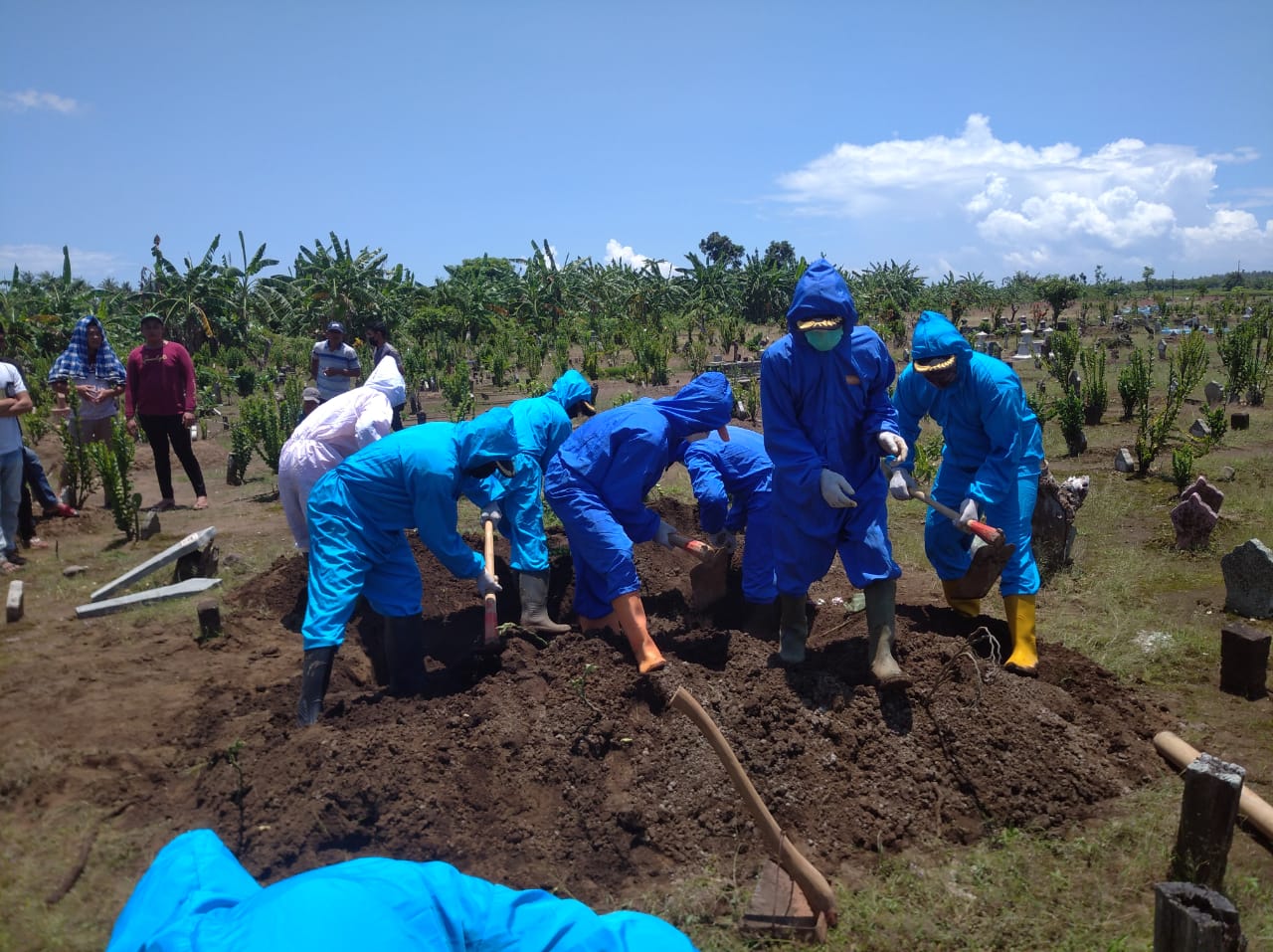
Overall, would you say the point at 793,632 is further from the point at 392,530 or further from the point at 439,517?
the point at 392,530

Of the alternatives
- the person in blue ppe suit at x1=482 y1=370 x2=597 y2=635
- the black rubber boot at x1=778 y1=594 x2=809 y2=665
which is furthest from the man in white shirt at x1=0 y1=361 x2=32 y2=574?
the black rubber boot at x1=778 y1=594 x2=809 y2=665

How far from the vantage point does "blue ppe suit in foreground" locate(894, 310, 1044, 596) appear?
4258 mm

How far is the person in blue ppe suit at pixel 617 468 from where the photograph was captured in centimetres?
450

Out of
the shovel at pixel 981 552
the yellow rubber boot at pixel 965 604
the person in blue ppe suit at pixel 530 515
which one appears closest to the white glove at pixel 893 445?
the shovel at pixel 981 552

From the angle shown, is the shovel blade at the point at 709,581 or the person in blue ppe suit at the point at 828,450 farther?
the shovel blade at the point at 709,581

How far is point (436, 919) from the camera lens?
136 centimetres

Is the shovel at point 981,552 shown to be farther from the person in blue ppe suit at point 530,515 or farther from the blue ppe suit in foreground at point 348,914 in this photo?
the blue ppe suit in foreground at point 348,914

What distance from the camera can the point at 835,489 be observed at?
3.81 metres

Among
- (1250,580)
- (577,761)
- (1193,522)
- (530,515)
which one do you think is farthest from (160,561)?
(1193,522)

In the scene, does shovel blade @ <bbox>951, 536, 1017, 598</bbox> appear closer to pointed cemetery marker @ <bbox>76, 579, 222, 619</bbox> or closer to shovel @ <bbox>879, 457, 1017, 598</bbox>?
shovel @ <bbox>879, 457, 1017, 598</bbox>

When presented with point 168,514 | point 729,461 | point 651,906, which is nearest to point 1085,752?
point 651,906

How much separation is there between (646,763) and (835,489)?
131 centimetres

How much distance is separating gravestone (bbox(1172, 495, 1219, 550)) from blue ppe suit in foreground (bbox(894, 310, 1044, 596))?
2262 mm

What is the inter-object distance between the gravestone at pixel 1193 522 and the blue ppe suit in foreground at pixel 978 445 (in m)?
2.26
